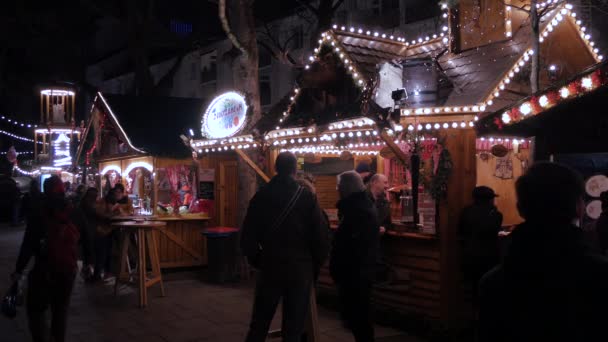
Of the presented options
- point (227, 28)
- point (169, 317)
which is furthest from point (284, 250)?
point (227, 28)

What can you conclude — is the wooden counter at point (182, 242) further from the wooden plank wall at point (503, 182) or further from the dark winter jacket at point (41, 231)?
the dark winter jacket at point (41, 231)

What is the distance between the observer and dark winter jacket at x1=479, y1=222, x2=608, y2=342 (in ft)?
6.07

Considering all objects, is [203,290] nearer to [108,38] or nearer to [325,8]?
[325,8]

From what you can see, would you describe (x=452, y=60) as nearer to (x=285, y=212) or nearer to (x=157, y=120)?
(x=285, y=212)

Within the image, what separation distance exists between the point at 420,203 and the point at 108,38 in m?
34.3

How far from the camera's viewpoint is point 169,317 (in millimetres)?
7840

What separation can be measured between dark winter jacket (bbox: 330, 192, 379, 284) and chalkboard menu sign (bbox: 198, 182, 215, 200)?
290 inches

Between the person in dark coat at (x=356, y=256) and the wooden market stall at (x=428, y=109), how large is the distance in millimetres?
1512

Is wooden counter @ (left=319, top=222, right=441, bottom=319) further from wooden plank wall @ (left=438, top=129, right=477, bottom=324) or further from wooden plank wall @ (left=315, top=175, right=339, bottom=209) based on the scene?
wooden plank wall @ (left=315, top=175, right=339, bottom=209)

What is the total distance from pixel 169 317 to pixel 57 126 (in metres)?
15.1

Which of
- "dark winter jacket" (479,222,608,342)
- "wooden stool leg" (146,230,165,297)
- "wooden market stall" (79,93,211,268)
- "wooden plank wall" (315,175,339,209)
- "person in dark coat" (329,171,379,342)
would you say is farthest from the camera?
"wooden plank wall" (315,175,339,209)

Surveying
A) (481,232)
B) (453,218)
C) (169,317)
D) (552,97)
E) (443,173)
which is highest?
(552,97)

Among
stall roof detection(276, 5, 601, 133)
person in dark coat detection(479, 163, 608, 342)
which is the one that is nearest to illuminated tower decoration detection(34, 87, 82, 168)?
stall roof detection(276, 5, 601, 133)

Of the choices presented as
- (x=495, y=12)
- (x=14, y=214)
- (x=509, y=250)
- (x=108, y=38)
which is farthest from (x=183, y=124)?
(x=108, y=38)
